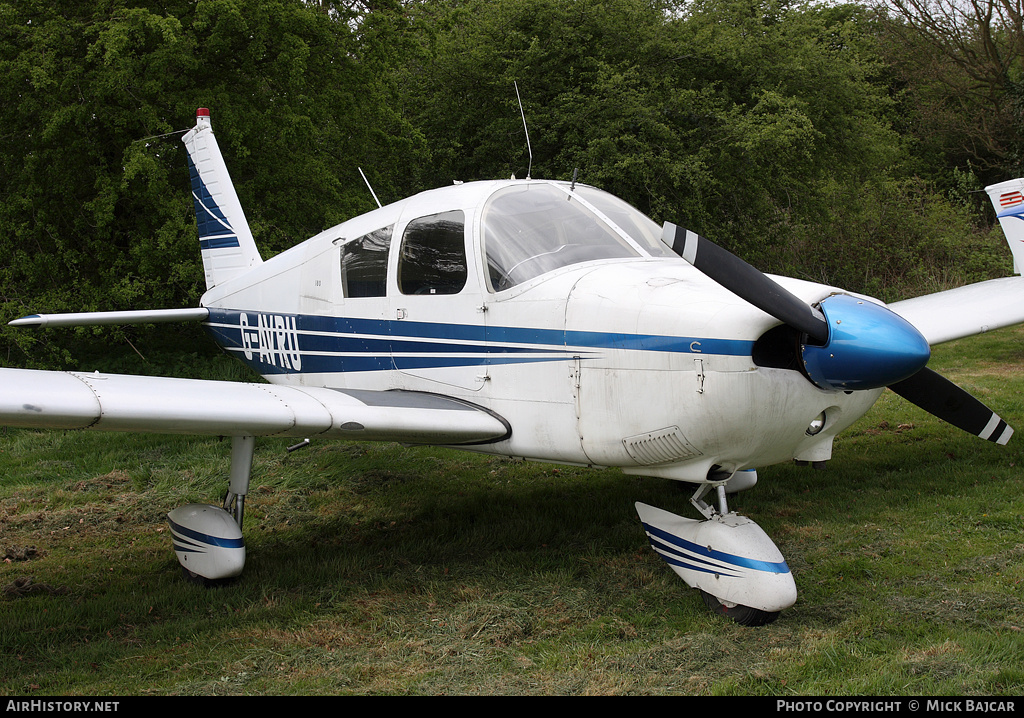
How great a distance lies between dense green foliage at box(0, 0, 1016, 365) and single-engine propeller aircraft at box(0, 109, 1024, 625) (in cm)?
491

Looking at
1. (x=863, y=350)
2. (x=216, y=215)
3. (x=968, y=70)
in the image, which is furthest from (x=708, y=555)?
(x=968, y=70)

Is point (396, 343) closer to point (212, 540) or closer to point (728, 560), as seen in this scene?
point (212, 540)

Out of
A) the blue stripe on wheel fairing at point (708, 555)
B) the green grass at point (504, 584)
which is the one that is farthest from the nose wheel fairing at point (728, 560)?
the green grass at point (504, 584)

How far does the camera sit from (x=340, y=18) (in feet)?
38.8

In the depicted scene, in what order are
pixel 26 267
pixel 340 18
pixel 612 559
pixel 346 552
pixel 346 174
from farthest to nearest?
pixel 346 174 → pixel 340 18 → pixel 26 267 → pixel 346 552 → pixel 612 559

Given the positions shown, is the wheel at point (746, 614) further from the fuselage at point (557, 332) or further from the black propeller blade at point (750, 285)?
the black propeller blade at point (750, 285)

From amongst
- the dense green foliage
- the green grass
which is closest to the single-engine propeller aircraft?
the green grass

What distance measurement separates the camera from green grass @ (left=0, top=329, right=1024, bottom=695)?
12.3 feet

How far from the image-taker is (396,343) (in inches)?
222

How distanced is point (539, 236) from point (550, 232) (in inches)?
3.0

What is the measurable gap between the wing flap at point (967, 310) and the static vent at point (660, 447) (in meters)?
2.93
